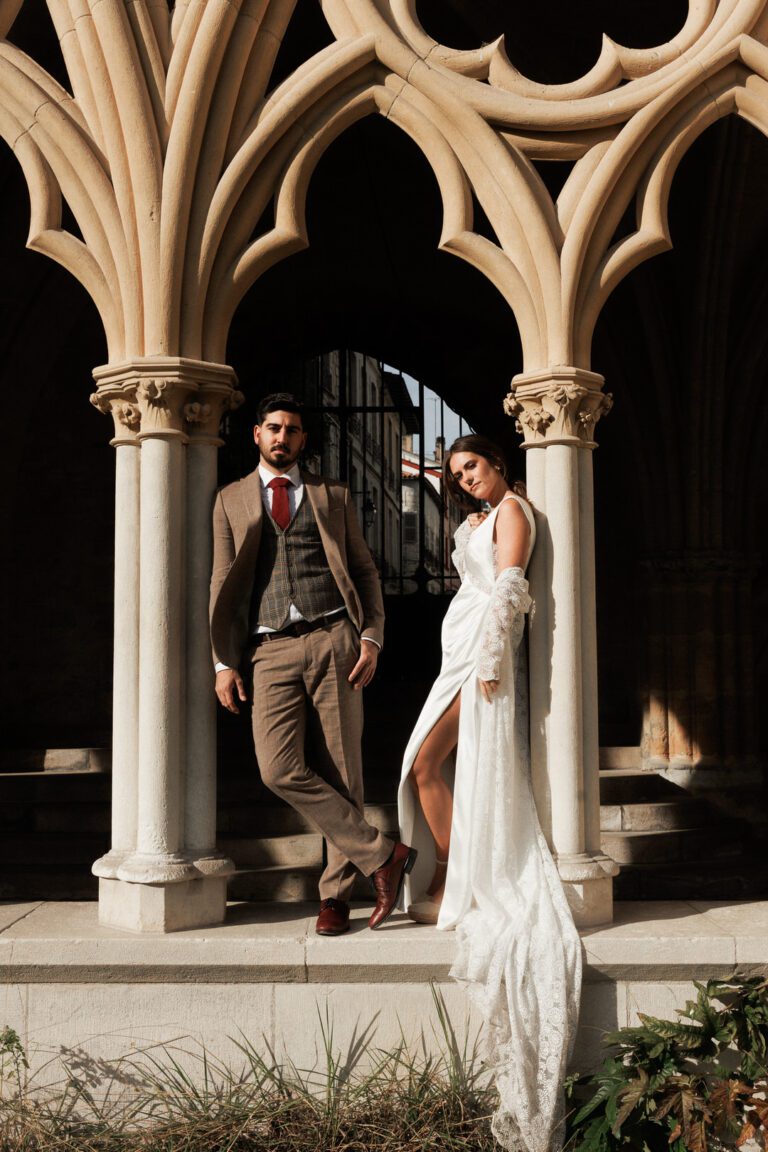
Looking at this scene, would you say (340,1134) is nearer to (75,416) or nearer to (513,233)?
(513,233)

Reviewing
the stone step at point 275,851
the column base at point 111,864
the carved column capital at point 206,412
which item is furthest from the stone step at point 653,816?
the carved column capital at point 206,412

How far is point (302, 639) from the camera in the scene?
437cm

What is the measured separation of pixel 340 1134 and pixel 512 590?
1.77 metres

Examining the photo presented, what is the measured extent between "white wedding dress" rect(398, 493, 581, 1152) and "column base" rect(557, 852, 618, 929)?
0.14 meters

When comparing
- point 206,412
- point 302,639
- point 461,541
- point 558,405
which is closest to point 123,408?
point 206,412

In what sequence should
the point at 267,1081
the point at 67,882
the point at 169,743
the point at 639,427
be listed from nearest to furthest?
the point at 267,1081 < the point at 169,743 < the point at 67,882 < the point at 639,427

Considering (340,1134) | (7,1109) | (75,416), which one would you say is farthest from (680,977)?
(75,416)

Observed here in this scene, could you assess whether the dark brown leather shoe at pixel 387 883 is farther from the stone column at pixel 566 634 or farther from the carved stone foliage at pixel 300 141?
the carved stone foliage at pixel 300 141

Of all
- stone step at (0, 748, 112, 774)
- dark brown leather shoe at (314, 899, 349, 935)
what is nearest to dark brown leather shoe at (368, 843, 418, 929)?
Answer: dark brown leather shoe at (314, 899, 349, 935)

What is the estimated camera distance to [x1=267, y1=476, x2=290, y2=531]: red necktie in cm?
443

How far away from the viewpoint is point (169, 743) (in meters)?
4.35

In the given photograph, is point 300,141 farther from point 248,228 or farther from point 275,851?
point 275,851

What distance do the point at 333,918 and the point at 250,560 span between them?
4.12ft

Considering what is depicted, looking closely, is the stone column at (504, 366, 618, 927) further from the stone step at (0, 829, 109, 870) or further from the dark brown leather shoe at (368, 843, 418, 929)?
the stone step at (0, 829, 109, 870)
